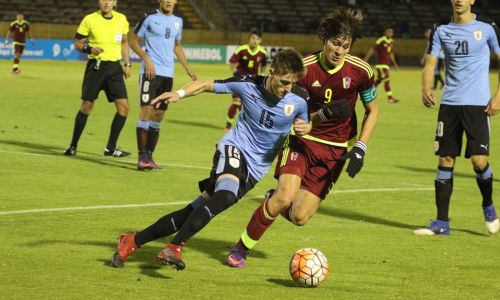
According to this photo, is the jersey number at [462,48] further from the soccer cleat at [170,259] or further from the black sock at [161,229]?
the soccer cleat at [170,259]

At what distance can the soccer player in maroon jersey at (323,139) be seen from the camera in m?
8.97

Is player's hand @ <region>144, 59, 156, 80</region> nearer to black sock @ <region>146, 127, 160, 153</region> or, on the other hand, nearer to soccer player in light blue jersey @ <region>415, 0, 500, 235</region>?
black sock @ <region>146, 127, 160, 153</region>

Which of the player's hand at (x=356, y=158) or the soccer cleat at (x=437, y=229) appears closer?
the player's hand at (x=356, y=158)

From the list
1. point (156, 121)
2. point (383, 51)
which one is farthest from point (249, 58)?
point (383, 51)

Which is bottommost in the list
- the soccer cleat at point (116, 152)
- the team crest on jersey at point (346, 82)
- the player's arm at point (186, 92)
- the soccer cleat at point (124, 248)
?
the soccer cleat at point (116, 152)

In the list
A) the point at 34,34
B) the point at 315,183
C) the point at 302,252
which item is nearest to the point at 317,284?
the point at 302,252

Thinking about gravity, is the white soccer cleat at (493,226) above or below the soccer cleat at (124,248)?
below

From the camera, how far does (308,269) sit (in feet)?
26.6

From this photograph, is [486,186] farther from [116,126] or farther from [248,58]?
[248,58]

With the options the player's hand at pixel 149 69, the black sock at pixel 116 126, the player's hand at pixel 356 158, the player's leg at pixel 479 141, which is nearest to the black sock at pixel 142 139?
the player's hand at pixel 149 69

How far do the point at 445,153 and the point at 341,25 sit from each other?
8.14ft

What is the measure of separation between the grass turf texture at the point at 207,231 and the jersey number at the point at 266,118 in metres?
1.18

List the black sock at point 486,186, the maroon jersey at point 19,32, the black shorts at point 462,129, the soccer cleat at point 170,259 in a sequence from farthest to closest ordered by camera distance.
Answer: the maroon jersey at point 19,32, the black sock at point 486,186, the black shorts at point 462,129, the soccer cleat at point 170,259

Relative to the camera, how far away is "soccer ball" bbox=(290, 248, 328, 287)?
26.5 ft
